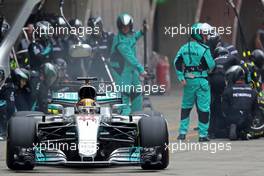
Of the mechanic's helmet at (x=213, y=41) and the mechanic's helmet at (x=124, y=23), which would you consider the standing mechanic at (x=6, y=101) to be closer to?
the mechanic's helmet at (x=124, y=23)

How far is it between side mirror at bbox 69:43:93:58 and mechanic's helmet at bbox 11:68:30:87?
14.4 feet

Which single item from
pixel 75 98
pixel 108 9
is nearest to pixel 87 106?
pixel 75 98

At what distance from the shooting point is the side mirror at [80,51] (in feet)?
85.1

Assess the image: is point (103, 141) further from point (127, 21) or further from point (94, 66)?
point (94, 66)

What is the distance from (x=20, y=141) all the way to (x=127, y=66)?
25.0 feet

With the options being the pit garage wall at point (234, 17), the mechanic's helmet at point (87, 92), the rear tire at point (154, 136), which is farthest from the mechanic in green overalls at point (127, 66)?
the pit garage wall at point (234, 17)

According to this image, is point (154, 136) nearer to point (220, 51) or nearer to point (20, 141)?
point (20, 141)

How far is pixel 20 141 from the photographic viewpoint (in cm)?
1545

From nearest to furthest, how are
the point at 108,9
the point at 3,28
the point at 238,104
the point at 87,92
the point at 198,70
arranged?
1. the point at 87,92
2. the point at 198,70
3. the point at 238,104
4. the point at 3,28
5. the point at 108,9

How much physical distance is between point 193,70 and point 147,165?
4671 millimetres

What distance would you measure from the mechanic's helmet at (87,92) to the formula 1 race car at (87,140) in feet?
0.72

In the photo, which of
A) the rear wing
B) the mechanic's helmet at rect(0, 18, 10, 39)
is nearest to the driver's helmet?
the rear wing

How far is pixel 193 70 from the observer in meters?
20.1

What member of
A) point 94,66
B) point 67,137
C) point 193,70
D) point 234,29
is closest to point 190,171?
point 67,137
